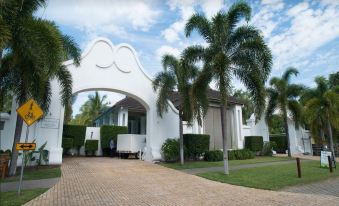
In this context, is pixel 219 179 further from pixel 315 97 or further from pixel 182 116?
pixel 315 97

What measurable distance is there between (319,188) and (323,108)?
1276 cm

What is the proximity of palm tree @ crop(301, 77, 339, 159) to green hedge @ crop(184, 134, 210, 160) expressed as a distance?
8879 mm

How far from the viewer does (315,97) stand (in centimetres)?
2120

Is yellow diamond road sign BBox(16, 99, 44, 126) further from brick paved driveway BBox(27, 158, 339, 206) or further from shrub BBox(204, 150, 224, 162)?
shrub BBox(204, 150, 224, 162)

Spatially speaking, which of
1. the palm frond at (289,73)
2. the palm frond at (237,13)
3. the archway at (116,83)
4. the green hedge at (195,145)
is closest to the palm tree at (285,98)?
the palm frond at (289,73)

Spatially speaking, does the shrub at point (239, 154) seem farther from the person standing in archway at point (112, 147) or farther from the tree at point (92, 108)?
the tree at point (92, 108)

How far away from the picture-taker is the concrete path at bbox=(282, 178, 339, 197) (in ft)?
30.1

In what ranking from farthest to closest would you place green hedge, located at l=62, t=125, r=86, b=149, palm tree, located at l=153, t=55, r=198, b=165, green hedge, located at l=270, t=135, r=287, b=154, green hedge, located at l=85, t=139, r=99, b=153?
green hedge, located at l=270, t=135, r=287, b=154 → green hedge, located at l=85, t=139, r=99, b=153 → green hedge, located at l=62, t=125, r=86, b=149 → palm tree, located at l=153, t=55, r=198, b=165

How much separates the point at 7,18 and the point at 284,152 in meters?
31.6

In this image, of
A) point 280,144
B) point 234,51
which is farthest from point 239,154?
point 280,144

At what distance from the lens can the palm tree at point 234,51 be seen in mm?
12930

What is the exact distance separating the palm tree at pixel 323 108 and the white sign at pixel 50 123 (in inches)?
728

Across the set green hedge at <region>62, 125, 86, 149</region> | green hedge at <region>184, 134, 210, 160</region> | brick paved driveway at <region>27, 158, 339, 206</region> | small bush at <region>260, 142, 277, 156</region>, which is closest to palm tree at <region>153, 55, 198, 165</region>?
green hedge at <region>184, 134, 210, 160</region>

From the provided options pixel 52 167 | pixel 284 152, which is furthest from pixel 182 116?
pixel 284 152
